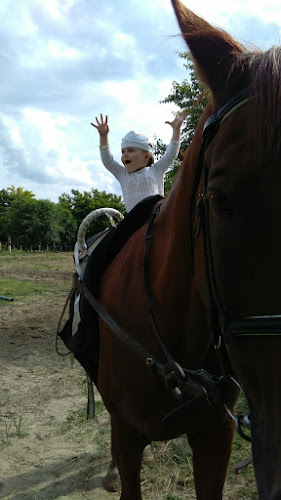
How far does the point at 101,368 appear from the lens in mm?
2391

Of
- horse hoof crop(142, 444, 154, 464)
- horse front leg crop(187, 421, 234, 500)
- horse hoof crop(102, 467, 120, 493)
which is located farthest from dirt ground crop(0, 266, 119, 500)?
horse front leg crop(187, 421, 234, 500)

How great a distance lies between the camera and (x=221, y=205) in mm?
1095

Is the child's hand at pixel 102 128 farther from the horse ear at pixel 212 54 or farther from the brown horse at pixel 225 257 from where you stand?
the horse ear at pixel 212 54

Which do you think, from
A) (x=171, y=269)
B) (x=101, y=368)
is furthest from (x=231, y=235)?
(x=101, y=368)

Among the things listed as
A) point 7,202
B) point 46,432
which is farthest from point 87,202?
point 46,432

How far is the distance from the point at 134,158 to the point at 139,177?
157 mm

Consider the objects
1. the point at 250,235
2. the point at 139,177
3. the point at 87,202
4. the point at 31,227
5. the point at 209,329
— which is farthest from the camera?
the point at 87,202

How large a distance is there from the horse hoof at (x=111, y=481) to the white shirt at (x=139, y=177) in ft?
7.16

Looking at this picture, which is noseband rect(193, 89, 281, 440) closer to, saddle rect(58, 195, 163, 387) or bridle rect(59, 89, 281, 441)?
bridle rect(59, 89, 281, 441)

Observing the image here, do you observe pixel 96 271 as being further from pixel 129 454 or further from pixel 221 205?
pixel 221 205

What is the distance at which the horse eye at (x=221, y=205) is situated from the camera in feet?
3.53

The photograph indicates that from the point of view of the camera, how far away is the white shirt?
2.98 m

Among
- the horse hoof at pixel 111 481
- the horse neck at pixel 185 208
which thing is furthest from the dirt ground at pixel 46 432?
the horse neck at pixel 185 208

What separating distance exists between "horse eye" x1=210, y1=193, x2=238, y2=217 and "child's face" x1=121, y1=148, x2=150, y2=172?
199 cm
